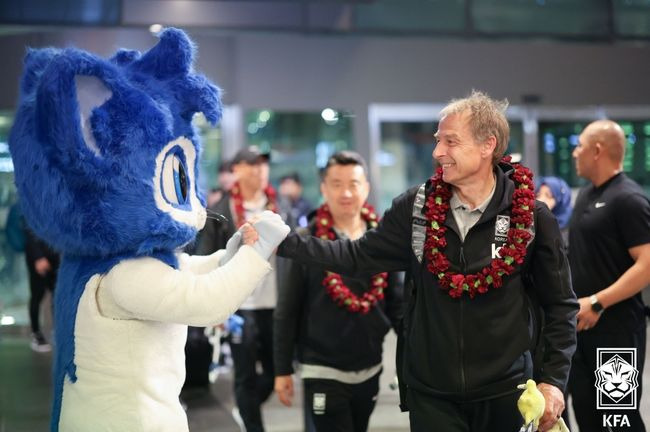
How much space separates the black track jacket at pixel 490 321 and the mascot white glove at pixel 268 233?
47 cm

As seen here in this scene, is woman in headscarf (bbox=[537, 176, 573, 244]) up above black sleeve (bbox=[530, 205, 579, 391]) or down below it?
above

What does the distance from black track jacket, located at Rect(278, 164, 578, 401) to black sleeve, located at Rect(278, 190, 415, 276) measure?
132 millimetres

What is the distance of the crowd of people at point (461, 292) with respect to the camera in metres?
2.66

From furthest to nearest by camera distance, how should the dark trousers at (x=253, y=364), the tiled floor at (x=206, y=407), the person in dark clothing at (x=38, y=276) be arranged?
the person in dark clothing at (x=38, y=276)
the tiled floor at (x=206, y=407)
the dark trousers at (x=253, y=364)

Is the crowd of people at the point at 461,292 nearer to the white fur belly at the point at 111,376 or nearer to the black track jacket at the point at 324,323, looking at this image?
the black track jacket at the point at 324,323

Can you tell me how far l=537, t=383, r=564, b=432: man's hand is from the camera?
8.45 feet

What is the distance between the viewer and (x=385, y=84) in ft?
31.7

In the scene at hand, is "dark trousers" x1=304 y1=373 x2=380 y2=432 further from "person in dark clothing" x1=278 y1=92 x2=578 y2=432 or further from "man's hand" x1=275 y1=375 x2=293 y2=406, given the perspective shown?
"person in dark clothing" x1=278 y1=92 x2=578 y2=432

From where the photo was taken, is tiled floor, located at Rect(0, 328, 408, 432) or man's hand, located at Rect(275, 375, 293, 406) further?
tiled floor, located at Rect(0, 328, 408, 432)

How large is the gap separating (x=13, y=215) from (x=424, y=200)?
240 inches

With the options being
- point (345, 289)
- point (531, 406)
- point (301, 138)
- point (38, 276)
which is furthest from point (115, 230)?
point (301, 138)

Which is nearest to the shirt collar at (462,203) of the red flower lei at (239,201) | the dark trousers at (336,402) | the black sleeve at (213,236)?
the dark trousers at (336,402)

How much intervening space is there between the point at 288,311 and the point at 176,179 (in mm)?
1295

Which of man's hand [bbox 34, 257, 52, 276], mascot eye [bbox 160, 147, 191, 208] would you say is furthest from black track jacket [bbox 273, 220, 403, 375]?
man's hand [bbox 34, 257, 52, 276]
